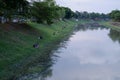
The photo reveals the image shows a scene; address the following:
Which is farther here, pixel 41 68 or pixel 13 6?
pixel 13 6

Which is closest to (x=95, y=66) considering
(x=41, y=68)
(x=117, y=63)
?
(x=117, y=63)

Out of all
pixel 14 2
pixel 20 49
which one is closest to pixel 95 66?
pixel 20 49

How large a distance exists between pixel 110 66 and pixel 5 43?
10.7m

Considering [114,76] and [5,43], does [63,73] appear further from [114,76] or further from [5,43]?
[5,43]

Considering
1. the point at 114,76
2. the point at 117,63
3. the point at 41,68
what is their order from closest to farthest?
1. the point at 114,76
2. the point at 41,68
3. the point at 117,63

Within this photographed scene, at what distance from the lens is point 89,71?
24.5 meters

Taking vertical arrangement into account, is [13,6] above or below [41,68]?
above

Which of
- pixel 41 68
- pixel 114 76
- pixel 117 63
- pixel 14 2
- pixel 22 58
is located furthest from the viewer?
pixel 14 2

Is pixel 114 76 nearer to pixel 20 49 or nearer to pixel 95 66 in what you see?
pixel 95 66

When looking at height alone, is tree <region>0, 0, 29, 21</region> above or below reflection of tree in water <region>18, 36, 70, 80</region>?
above

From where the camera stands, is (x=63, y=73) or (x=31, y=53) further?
(x=31, y=53)

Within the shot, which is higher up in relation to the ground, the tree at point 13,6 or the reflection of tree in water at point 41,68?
the tree at point 13,6

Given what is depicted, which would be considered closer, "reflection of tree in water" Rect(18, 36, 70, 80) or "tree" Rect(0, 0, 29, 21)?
"reflection of tree in water" Rect(18, 36, 70, 80)

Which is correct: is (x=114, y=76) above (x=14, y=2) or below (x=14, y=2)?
below
